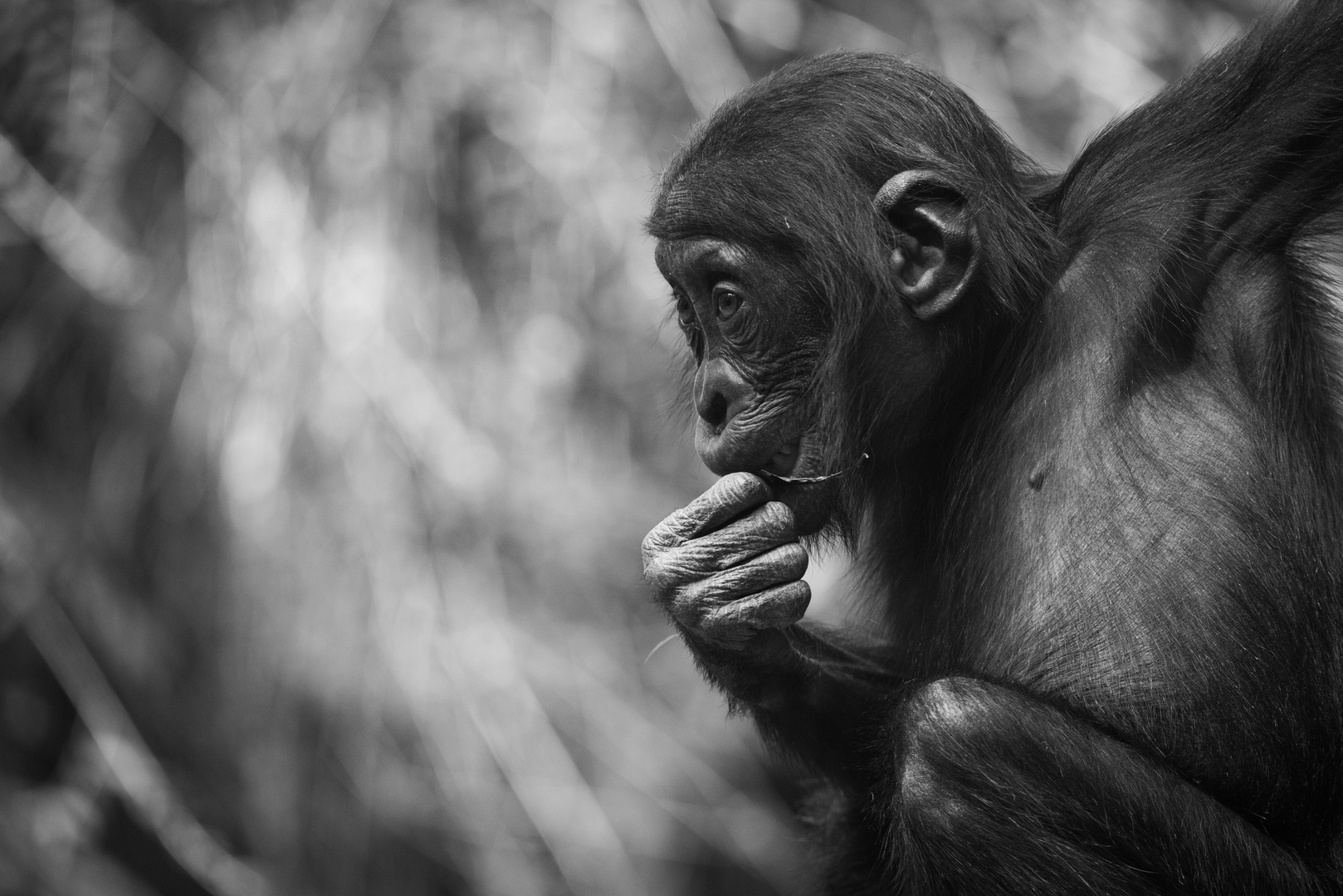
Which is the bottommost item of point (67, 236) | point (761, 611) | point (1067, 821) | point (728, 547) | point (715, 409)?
point (1067, 821)

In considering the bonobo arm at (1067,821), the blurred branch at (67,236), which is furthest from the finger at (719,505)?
the blurred branch at (67,236)

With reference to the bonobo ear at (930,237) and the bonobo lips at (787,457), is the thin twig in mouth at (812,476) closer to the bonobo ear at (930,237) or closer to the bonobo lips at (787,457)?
the bonobo lips at (787,457)

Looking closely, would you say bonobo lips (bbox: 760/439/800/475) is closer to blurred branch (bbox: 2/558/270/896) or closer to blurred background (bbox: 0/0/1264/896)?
blurred background (bbox: 0/0/1264/896)

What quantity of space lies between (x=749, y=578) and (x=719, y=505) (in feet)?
0.47

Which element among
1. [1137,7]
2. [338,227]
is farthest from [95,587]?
[1137,7]

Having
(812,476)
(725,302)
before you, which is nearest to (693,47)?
(725,302)

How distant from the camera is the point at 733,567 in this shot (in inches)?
86.3

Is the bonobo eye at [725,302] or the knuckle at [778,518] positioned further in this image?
the bonobo eye at [725,302]

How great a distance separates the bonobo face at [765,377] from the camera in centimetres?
229

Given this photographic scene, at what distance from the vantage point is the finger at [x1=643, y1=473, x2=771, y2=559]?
2.22m

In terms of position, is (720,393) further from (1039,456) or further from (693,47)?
(693,47)

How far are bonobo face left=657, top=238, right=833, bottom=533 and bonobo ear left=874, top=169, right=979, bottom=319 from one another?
188 millimetres

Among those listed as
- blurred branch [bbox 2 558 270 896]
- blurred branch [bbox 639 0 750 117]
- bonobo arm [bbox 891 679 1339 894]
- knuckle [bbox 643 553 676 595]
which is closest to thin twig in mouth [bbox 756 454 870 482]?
knuckle [bbox 643 553 676 595]

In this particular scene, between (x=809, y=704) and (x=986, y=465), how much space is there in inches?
25.7
